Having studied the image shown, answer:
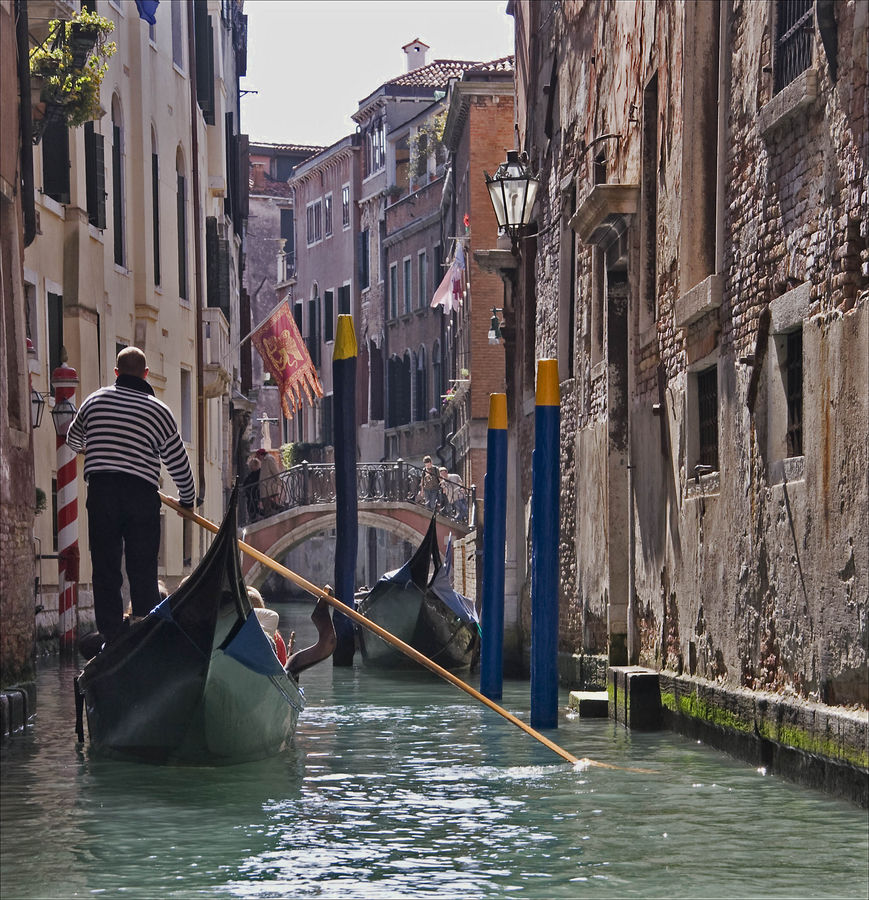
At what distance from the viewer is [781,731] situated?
638 cm

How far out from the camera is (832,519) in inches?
232

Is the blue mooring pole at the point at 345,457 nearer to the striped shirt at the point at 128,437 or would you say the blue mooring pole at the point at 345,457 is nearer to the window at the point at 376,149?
the striped shirt at the point at 128,437

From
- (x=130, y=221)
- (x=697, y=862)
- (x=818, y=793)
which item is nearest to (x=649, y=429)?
(x=818, y=793)

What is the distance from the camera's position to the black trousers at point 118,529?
7.16 metres

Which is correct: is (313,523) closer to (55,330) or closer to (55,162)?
(55,330)

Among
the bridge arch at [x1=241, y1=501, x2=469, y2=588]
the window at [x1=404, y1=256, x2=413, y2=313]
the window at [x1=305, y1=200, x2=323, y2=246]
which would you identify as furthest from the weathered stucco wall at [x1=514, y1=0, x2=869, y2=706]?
the window at [x1=305, y1=200, x2=323, y2=246]

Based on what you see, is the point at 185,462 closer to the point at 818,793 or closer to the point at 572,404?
the point at 818,793

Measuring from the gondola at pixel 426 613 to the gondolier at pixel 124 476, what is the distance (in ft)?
22.6

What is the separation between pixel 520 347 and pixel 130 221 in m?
4.01

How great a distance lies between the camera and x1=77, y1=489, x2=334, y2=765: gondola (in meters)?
6.77

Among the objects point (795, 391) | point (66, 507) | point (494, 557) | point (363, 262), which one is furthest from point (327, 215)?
point (795, 391)

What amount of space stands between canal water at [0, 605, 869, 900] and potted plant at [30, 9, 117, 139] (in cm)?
421

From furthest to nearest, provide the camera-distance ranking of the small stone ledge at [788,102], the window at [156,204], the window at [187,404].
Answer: the window at [187,404] < the window at [156,204] < the small stone ledge at [788,102]

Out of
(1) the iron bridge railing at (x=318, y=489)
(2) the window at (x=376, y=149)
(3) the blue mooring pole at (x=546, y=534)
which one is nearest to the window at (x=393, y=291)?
(2) the window at (x=376, y=149)
